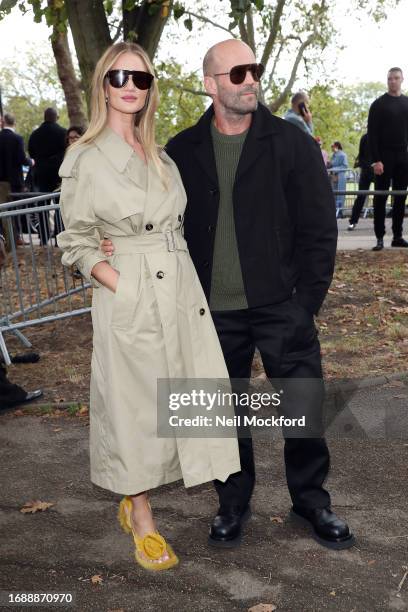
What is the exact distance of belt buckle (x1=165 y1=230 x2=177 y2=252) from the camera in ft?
11.9

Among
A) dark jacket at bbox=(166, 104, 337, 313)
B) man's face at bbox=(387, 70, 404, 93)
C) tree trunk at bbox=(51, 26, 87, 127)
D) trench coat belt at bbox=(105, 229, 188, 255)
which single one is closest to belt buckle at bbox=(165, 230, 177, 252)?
trench coat belt at bbox=(105, 229, 188, 255)

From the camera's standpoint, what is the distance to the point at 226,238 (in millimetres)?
3807

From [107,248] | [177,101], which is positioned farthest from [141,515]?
[177,101]

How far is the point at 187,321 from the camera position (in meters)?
3.67

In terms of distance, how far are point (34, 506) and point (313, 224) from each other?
228cm

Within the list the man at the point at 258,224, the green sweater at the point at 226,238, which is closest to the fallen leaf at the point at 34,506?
the man at the point at 258,224

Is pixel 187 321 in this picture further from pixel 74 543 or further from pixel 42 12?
pixel 42 12

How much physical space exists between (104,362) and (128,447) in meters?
0.40

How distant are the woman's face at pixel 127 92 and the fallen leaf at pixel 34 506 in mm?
2297

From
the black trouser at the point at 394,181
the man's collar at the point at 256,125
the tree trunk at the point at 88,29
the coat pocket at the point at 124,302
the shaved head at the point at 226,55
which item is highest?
the tree trunk at the point at 88,29

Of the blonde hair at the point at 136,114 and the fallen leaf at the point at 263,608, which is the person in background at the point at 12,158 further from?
the fallen leaf at the point at 263,608

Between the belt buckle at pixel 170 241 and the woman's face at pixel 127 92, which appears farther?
the belt buckle at pixel 170 241

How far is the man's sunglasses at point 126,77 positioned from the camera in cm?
352

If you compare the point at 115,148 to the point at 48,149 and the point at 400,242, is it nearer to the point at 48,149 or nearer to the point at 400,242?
the point at 400,242
